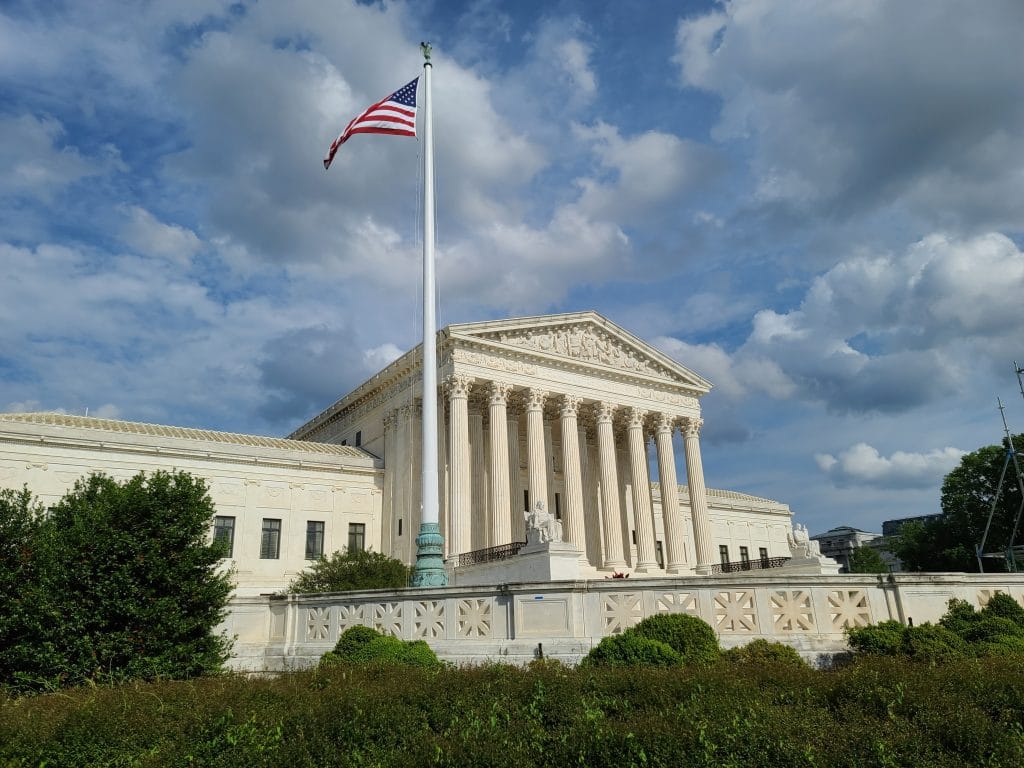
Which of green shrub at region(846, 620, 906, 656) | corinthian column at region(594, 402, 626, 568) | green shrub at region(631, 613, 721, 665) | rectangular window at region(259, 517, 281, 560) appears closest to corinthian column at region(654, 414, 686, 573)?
corinthian column at region(594, 402, 626, 568)

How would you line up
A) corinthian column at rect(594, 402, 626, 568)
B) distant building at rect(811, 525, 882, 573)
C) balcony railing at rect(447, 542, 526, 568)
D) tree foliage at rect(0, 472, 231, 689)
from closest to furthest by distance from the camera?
1. tree foliage at rect(0, 472, 231, 689)
2. balcony railing at rect(447, 542, 526, 568)
3. corinthian column at rect(594, 402, 626, 568)
4. distant building at rect(811, 525, 882, 573)

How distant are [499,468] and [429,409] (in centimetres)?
1987

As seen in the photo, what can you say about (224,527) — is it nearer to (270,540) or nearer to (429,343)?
(270,540)

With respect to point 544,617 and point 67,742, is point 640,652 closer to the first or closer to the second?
point 544,617

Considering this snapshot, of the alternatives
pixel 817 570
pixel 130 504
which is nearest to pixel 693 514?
pixel 817 570

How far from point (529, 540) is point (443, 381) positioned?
14738 mm

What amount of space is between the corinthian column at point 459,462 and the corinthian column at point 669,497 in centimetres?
1512

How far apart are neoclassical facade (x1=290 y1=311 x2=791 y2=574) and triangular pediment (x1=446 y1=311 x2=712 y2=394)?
0.09m

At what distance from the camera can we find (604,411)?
50.0m

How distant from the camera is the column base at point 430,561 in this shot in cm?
2100

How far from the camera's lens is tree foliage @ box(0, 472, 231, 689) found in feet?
53.1

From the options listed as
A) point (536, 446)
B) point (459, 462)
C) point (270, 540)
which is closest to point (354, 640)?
point (459, 462)

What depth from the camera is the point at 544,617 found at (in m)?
16.6

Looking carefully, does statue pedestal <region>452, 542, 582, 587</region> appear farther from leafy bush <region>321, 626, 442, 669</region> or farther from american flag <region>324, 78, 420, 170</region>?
american flag <region>324, 78, 420, 170</region>
